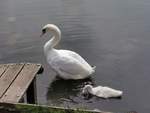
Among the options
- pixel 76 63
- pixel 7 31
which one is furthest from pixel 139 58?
pixel 7 31

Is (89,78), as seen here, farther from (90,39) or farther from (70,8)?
(70,8)

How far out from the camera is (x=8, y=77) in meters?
6.65

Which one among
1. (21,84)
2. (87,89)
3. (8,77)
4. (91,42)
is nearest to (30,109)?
(21,84)

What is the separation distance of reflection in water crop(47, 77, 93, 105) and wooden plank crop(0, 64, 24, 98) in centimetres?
87

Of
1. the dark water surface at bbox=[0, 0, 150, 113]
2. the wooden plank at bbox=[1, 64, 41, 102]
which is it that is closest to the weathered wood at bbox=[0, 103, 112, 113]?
the wooden plank at bbox=[1, 64, 41, 102]

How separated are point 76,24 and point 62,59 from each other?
2.96 meters

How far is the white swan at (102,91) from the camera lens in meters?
7.12

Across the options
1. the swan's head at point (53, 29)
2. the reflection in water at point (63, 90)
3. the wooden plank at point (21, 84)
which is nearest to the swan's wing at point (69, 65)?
the reflection in water at point (63, 90)

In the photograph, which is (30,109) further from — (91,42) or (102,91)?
(91,42)

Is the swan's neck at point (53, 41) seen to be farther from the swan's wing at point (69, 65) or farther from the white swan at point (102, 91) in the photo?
the white swan at point (102, 91)

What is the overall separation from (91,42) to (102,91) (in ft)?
8.58

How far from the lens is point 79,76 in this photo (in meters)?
7.94

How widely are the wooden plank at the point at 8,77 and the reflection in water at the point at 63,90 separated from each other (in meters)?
0.87

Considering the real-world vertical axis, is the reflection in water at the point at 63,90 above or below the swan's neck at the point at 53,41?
below
